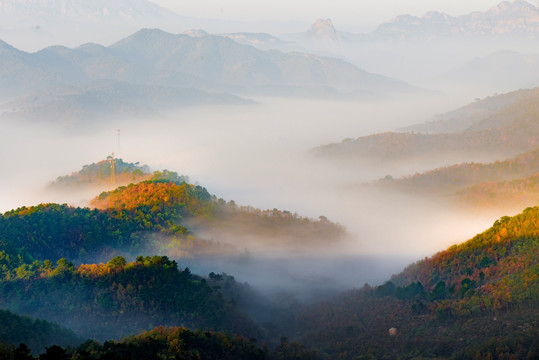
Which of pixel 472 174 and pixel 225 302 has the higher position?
pixel 472 174

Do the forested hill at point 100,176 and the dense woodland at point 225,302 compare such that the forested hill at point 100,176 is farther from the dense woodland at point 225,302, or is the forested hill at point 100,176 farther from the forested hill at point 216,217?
the dense woodland at point 225,302

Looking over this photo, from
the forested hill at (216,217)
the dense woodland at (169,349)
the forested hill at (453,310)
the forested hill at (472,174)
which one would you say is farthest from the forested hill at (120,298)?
the forested hill at (472,174)

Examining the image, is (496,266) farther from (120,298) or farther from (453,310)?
(120,298)

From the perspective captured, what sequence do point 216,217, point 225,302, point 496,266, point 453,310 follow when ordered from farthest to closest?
point 216,217
point 496,266
point 225,302
point 453,310

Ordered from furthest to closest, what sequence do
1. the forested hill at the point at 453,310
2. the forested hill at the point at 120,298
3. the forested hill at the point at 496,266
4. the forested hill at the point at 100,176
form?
1. the forested hill at the point at 100,176
2. the forested hill at the point at 496,266
3. the forested hill at the point at 120,298
4. the forested hill at the point at 453,310

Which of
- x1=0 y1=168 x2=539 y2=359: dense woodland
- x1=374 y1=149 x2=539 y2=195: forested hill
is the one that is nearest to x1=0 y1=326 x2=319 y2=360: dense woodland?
x1=0 y1=168 x2=539 y2=359: dense woodland

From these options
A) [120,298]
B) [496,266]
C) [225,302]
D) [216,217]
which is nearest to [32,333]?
[120,298]

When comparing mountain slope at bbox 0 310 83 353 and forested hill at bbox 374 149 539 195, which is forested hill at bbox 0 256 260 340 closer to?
mountain slope at bbox 0 310 83 353

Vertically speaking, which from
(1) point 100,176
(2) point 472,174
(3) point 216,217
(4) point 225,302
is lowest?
(4) point 225,302

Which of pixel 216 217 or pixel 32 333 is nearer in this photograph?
pixel 32 333
